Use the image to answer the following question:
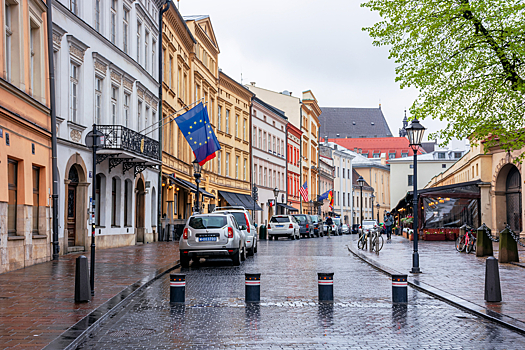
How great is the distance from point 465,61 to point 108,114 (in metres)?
14.0

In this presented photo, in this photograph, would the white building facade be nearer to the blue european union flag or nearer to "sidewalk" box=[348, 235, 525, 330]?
the blue european union flag

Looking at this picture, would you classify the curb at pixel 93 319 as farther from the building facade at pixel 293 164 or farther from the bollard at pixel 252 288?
the building facade at pixel 293 164

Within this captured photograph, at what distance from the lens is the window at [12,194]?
17344mm

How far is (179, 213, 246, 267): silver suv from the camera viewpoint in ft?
65.3

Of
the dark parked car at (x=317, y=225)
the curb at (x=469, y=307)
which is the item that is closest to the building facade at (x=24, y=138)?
the curb at (x=469, y=307)

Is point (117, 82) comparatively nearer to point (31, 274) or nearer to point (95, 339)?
point (31, 274)

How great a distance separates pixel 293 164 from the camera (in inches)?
3036

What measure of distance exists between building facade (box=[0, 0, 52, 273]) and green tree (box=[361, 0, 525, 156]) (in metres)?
10.3

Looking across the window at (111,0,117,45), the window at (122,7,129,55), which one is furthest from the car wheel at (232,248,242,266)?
the window at (122,7,129,55)

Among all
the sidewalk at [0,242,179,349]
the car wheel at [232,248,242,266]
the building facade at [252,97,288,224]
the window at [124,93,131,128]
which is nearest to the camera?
the sidewalk at [0,242,179,349]

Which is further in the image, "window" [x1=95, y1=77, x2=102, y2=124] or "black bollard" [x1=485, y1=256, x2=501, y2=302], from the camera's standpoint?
"window" [x1=95, y1=77, x2=102, y2=124]

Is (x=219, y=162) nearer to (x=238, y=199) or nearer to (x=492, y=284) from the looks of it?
(x=238, y=199)

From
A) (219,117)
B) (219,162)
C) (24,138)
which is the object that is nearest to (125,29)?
(24,138)

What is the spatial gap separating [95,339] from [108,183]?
19.6 m
